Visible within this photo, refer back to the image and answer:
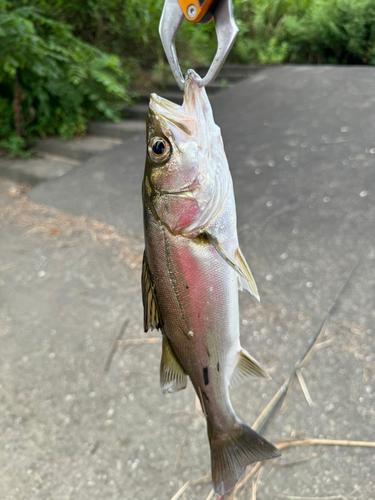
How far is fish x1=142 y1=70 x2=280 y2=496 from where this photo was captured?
1.10 metres

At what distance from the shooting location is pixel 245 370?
52.3 inches

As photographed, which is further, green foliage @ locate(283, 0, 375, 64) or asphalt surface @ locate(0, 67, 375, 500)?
green foliage @ locate(283, 0, 375, 64)

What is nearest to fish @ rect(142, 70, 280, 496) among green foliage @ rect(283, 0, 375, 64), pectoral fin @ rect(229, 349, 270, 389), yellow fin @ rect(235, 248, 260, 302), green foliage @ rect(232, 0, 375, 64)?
yellow fin @ rect(235, 248, 260, 302)

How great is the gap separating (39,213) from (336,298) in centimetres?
349

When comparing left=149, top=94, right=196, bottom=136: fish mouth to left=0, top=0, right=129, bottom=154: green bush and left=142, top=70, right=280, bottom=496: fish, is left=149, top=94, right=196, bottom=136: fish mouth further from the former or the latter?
left=0, top=0, right=129, bottom=154: green bush

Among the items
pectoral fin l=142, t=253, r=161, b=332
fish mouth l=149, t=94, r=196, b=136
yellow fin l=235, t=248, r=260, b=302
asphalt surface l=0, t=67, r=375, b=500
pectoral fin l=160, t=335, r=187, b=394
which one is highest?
fish mouth l=149, t=94, r=196, b=136

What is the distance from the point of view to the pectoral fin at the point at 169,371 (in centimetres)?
119

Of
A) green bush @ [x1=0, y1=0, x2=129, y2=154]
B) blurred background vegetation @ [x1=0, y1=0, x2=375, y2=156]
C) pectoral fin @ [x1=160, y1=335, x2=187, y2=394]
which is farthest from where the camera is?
green bush @ [x1=0, y1=0, x2=129, y2=154]

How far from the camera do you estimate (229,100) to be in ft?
21.7

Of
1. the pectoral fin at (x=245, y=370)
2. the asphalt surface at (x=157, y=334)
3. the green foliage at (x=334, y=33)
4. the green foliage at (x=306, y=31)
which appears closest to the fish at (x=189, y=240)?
the pectoral fin at (x=245, y=370)

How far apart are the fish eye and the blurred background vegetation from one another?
13.5 feet

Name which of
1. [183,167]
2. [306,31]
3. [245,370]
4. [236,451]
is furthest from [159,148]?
[306,31]

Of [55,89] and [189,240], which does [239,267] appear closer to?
[189,240]

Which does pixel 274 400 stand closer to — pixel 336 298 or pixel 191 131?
pixel 336 298
